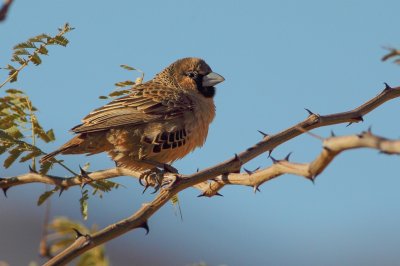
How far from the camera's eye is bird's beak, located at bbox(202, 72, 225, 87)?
8.03 meters

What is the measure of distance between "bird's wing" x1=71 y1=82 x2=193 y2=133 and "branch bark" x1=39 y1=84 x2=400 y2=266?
2.70 meters

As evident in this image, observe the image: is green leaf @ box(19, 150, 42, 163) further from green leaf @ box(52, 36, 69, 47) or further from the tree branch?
green leaf @ box(52, 36, 69, 47)

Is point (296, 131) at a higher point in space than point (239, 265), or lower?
higher

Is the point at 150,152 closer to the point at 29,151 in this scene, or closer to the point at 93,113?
the point at 93,113

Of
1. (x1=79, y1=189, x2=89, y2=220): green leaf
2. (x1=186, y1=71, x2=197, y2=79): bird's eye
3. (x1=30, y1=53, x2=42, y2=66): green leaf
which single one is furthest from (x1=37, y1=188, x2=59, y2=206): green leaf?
(x1=186, y1=71, x2=197, y2=79): bird's eye

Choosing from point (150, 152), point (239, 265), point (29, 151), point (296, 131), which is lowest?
point (239, 265)

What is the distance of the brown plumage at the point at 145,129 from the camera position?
6523 mm

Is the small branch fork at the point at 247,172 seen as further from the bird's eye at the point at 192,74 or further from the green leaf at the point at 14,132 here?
the bird's eye at the point at 192,74

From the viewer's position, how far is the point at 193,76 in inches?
326

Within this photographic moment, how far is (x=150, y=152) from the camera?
6.51m

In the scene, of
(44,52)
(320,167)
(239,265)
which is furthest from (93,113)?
(239,265)

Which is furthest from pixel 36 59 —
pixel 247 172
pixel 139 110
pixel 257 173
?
pixel 139 110

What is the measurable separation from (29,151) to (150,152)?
1834mm

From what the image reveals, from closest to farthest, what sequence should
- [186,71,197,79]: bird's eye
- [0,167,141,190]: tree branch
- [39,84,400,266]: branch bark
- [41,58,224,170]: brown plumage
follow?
[39,84,400,266]: branch bark → [0,167,141,190]: tree branch → [41,58,224,170]: brown plumage → [186,71,197,79]: bird's eye
